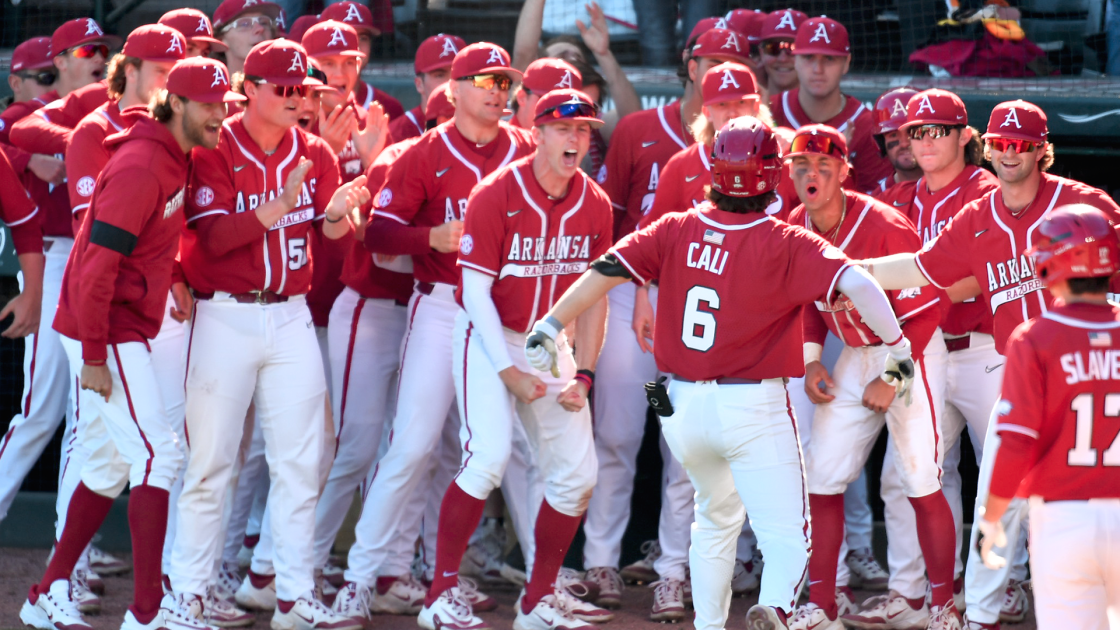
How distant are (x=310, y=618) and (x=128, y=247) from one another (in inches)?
55.0

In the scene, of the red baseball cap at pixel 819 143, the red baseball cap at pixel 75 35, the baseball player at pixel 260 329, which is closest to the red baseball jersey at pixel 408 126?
the baseball player at pixel 260 329

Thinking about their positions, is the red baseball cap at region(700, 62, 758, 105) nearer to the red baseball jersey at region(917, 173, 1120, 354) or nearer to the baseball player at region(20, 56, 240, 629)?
the red baseball jersey at region(917, 173, 1120, 354)

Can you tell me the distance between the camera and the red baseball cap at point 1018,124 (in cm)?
421

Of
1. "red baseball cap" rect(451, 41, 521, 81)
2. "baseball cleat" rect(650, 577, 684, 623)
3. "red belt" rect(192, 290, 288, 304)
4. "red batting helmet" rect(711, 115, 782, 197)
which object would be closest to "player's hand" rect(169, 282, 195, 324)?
"red belt" rect(192, 290, 288, 304)

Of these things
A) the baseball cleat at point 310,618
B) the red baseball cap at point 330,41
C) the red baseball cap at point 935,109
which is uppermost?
the red baseball cap at point 330,41

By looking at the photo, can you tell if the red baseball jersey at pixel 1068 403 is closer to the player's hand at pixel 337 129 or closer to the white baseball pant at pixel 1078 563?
the white baseball pant at pixel 1078 563

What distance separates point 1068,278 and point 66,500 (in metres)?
3.50

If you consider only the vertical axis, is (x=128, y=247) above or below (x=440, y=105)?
below

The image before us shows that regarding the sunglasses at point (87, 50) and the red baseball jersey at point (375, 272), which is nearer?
the red baseball jersey at point (375, 272)

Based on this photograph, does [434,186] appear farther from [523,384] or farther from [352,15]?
[352,15]

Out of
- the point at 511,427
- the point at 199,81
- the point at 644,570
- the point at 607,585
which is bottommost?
the point at 644,570

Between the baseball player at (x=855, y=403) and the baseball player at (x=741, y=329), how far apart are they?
0.71 m

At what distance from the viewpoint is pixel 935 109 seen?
4.68m

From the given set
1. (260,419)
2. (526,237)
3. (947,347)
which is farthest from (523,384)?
(947,347)
